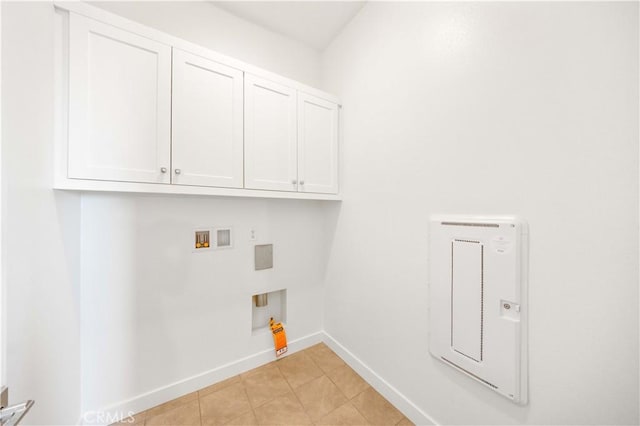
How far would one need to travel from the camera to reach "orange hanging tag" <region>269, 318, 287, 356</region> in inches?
74.7

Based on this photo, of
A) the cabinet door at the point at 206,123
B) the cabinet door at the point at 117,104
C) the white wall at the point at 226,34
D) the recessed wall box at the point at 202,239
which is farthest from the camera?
the recessed wall box at the point at 202,239

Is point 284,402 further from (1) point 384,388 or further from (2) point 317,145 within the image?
(2) point 317,145

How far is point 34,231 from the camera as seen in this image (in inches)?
33.0

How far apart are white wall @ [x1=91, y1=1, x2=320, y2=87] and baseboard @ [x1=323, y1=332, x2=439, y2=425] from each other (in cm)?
249

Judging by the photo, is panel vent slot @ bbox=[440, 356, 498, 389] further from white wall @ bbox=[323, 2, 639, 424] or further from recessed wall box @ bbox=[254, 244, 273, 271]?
recessed wall box @ bbox=[254, 244, 273, 271]

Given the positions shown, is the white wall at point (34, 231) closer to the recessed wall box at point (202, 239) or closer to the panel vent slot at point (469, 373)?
the recessed wall box at point (202, 239)

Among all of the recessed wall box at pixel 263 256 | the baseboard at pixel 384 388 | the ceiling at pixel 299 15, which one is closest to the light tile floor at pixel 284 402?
the baseboard at pixel 384 388

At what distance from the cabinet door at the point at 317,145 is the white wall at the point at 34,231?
128 cm

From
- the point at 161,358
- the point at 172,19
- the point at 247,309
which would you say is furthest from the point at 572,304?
the point at 172,19

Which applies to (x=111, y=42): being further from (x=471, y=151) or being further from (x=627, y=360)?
(x=627, y=360)

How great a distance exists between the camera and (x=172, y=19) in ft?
5.10

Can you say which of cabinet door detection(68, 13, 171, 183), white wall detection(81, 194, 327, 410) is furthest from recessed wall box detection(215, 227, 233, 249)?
cabinet door detection(68, 13, 171, 183)

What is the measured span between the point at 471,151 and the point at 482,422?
1314 millimetres

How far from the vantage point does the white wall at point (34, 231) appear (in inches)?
27.8
